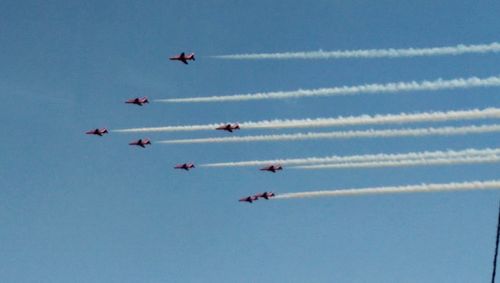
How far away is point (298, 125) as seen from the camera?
372 feet

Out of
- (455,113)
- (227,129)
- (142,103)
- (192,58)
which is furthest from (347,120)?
(142,103)

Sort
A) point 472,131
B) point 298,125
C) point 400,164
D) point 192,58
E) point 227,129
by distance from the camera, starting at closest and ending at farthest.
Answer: point 472,131, point 400,164, point 298,125, point 227,129, point 192,58

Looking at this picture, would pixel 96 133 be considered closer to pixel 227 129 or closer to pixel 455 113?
pixel 227 129

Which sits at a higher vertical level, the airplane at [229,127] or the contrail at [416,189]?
the airplane at [229,127]

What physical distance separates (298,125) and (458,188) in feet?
80.5

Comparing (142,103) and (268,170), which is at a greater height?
(142,103)

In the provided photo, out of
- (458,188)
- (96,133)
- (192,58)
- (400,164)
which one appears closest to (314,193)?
(400,164)

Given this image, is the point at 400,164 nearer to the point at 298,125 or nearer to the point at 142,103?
the point at 298,125

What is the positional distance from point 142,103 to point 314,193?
53.5m

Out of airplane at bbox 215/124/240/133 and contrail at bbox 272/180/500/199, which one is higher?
airplane at bbox 215/124/240/133

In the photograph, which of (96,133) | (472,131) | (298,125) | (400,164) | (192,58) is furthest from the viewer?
(96,133)

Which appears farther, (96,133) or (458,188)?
(96,133)

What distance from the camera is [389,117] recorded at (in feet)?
338

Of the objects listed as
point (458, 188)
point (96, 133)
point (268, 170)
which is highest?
point (96, 133)
